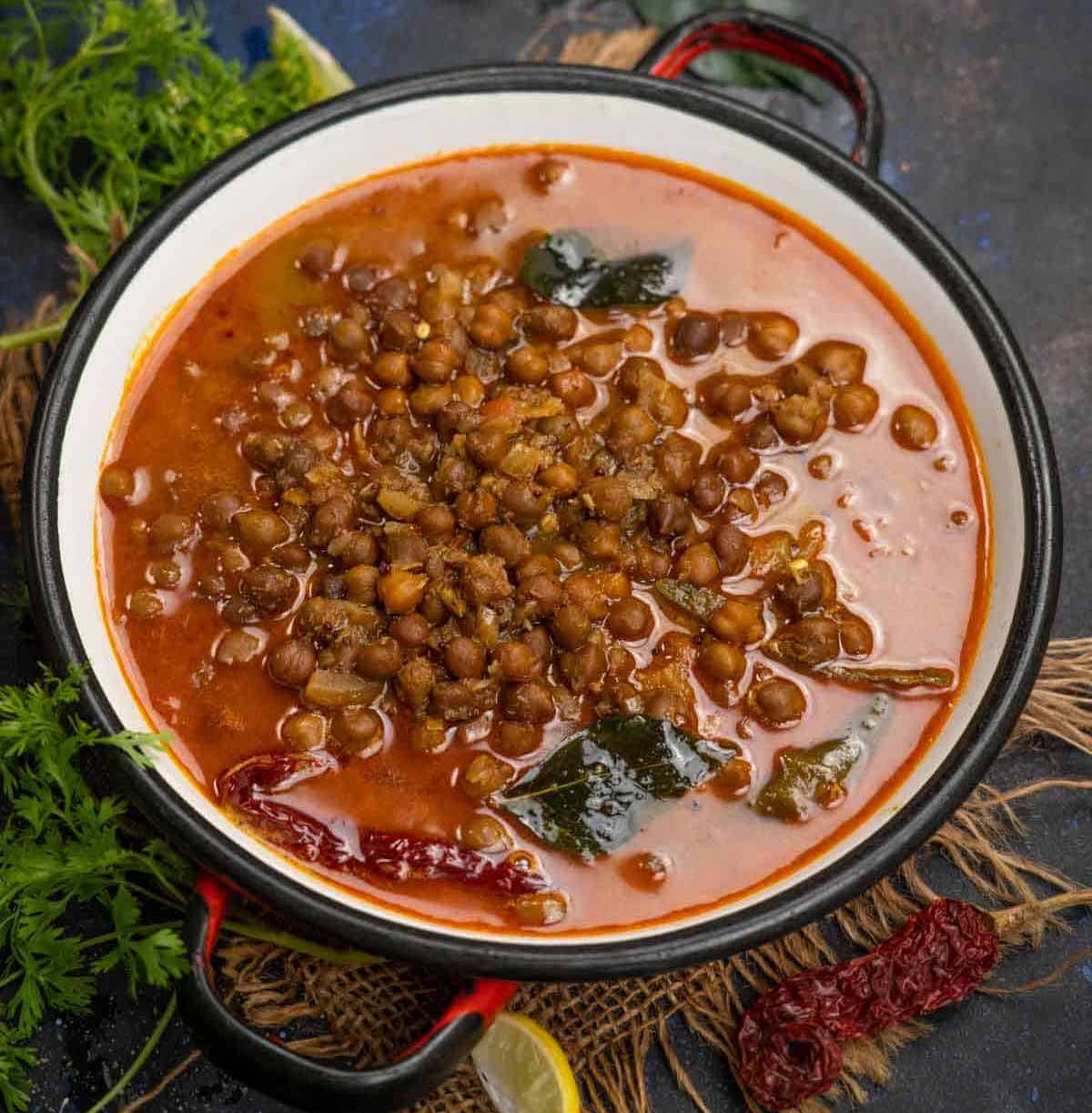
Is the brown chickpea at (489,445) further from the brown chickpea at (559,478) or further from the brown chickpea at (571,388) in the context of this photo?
the brown chickpea at (571,388)

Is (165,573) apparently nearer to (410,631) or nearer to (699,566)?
(410,631)

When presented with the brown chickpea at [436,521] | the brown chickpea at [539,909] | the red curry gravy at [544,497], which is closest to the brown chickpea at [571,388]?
the red curry gravy at [544,497]

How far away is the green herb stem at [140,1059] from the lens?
3.65 m

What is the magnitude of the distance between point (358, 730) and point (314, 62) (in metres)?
2.39

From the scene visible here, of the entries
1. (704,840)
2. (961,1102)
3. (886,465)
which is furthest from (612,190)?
(961,1102)

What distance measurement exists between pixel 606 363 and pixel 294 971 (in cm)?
196

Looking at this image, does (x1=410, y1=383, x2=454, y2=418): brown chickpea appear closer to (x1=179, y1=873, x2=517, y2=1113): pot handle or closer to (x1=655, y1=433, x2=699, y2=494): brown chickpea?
(x1=655, y1=433, x2=699, y2=494): brown chickpea

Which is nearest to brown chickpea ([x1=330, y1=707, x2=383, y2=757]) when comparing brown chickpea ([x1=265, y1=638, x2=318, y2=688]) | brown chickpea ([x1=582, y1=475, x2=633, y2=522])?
brown chickpea ([x1=265, y1=638, x2=318, y2=688])

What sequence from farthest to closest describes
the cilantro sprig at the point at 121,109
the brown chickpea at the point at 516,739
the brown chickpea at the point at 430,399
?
the cilantro sprig at the point at 121,109 → the brown chickpea at the point at 430,399 → the brown chickpea at the point at 516,739

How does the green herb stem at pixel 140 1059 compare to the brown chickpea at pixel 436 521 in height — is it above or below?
below

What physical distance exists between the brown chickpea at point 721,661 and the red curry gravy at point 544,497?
0.02 metres

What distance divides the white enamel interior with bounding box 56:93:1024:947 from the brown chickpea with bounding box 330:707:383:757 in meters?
0.34

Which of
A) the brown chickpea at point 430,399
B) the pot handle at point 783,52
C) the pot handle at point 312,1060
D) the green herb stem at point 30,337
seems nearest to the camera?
the pot handle at point 312,1060

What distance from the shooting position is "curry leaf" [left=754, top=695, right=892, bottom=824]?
3439mm
